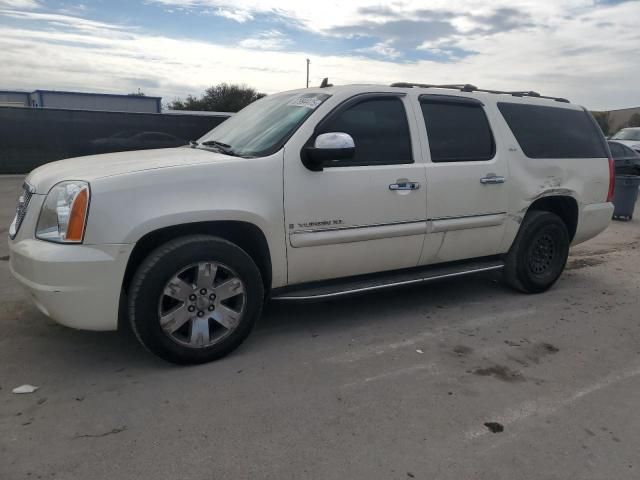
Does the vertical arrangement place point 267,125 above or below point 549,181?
above

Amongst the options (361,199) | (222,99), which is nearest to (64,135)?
(361,199)

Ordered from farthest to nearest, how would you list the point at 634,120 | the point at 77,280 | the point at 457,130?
the point at 634,120
the point at 457,130
the point at 77,280

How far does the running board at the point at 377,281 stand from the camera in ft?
13.0

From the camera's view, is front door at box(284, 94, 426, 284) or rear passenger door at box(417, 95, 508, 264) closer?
front door at box(284, 94, 426, 284)

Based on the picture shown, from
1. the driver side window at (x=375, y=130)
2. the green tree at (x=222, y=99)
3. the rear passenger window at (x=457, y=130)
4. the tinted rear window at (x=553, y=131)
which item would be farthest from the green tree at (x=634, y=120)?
the driver side window at (x=375, y=130)

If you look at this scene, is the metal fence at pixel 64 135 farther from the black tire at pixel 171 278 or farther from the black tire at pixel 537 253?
the black tire at pixel 171 278

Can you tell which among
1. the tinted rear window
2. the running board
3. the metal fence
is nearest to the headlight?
the running board

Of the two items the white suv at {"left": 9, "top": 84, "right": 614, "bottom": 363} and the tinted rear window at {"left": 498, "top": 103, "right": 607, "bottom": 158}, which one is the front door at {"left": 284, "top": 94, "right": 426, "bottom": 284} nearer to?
the white suv at {"left": 9, "top": 84, "right": 614, "bottom": 363}

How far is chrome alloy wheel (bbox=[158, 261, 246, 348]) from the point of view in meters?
3.44

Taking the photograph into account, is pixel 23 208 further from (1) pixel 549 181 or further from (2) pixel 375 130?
(1) pixel 549 181

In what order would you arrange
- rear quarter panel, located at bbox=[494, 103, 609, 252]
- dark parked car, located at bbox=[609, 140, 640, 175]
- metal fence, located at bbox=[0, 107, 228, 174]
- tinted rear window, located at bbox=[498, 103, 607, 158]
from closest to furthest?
rear quarter panel, located at bbox=[494, 103, 609, 252] → tinted rear window, located at bbox=[498, 103, 607, 158] → dark parked car, located at bbox=[609, 140, 640, 175] → metal fence, located at bbox=[0, 107, 228, 174]

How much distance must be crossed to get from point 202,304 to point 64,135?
1443cm

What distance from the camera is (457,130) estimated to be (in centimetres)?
466

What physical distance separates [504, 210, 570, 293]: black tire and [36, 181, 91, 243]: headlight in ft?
12.7
